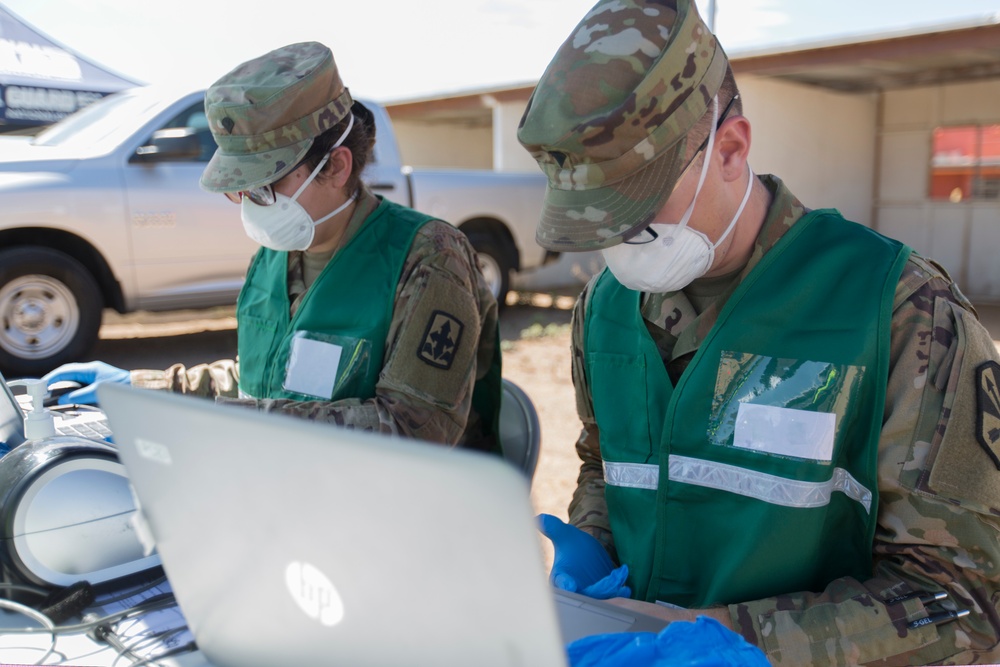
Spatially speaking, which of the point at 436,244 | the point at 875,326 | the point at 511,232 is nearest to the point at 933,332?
the point at 875,326

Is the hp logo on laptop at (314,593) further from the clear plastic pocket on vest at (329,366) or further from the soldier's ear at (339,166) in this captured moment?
the soldier's ear at (339,166)

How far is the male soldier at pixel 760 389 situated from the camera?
1.23 m

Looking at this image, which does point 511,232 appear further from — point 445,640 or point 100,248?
point 445,640

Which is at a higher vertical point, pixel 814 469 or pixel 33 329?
pixel 814 469

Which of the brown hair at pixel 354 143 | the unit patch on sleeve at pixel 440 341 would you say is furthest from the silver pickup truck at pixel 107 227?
the unit patch on sleeve at pixel 440 341

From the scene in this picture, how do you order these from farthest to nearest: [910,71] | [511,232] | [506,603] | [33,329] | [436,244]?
[910,71] → [511,232] → [33,329] → [436,244] → [506,603]

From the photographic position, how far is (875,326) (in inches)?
51.0

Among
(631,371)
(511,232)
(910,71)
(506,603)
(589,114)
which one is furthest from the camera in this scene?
(910,71)

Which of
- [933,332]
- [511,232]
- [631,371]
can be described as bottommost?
[511,232]

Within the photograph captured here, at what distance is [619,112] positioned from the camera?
4.06ft

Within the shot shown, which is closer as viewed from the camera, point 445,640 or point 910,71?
point 445,640

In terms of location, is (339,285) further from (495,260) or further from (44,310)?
(495,260)

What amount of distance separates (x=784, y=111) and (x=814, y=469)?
28.5 feet

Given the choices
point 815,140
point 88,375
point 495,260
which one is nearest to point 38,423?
point 88,375
